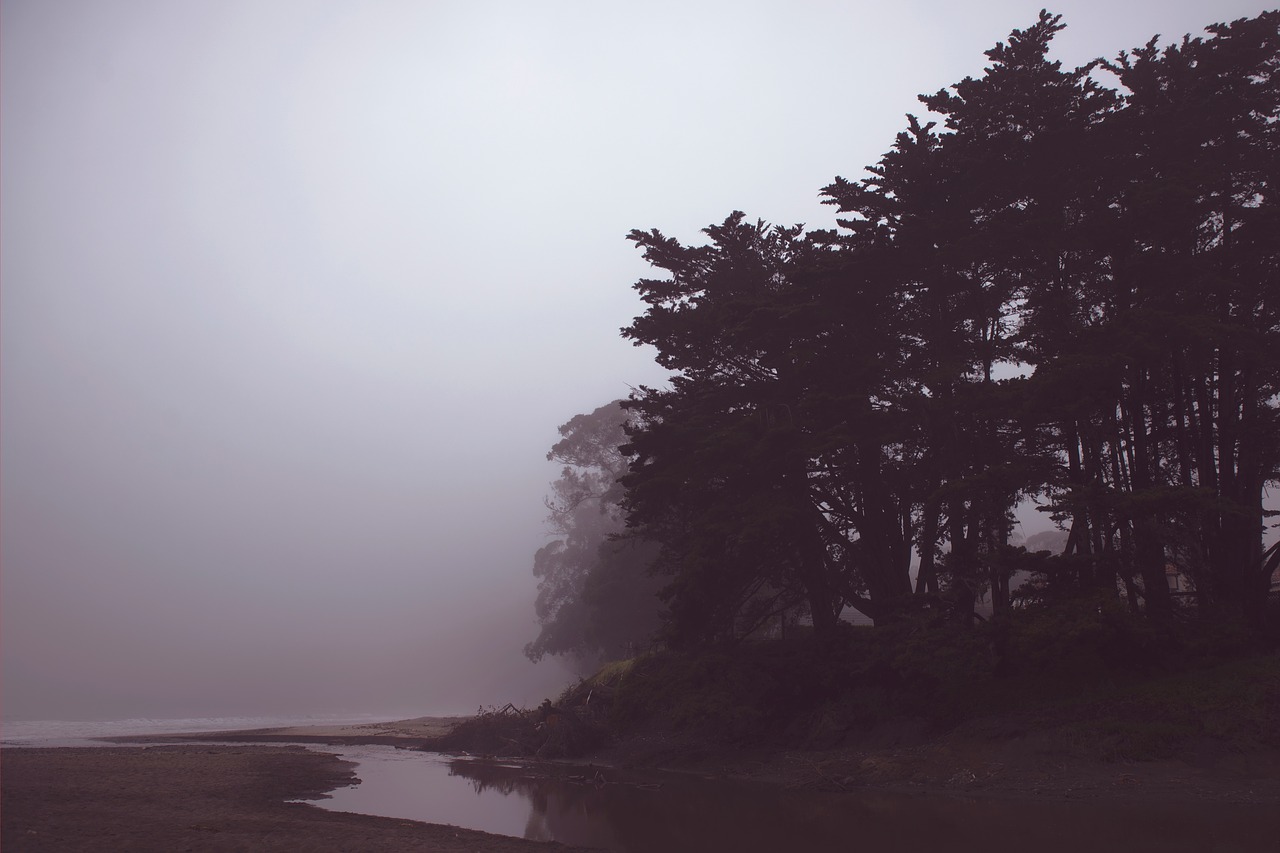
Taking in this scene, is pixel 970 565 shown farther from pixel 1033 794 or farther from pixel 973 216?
pixel 973 216

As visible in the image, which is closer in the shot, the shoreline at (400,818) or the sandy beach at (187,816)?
the sandy beach at (187,816)

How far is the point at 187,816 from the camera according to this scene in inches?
479

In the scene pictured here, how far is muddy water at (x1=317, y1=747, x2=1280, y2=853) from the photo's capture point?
10.5 m

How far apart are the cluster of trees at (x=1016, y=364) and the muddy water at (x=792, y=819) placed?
5.27 metres

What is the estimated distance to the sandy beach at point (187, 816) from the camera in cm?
1002

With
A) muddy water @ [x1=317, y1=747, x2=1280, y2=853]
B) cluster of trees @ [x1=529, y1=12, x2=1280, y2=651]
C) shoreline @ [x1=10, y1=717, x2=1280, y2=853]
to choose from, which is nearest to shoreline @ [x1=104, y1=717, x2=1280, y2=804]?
shoreline @ [x1=10, y1=717, x2=1280, y2=853]

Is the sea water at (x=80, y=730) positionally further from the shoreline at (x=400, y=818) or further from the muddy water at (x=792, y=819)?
the muddy water at (x=792, y=819)

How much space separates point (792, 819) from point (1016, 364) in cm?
1383

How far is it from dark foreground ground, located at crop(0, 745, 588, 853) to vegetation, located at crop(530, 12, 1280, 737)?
10.4 m

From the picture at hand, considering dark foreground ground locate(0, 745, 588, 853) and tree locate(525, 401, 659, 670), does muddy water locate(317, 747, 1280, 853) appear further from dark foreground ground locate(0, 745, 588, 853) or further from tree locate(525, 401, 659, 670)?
tree locate(525, 401, 659, 670)

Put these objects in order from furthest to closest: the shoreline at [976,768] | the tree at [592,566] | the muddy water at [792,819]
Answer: the tree at [592,566] < the shoreline at [976,768] < the muddy water at [792,819]

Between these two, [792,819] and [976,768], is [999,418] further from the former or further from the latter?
[792,819]

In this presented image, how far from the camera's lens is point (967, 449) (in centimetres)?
2006

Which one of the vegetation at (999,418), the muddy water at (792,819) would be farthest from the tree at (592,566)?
A: the muddy water at (792,819)
